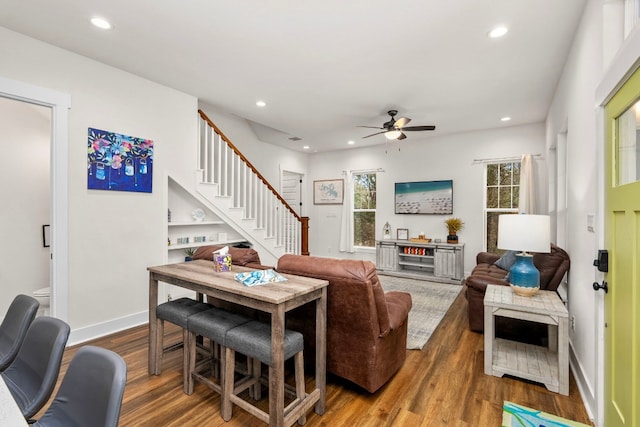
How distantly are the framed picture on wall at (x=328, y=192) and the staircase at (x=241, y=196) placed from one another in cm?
192

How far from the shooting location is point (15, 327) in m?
1.57

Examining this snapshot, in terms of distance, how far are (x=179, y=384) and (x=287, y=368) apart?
33.2 inches

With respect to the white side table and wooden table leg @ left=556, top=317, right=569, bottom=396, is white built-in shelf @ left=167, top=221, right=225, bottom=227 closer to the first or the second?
the white side table

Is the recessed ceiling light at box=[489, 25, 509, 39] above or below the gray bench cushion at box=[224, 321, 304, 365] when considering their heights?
above

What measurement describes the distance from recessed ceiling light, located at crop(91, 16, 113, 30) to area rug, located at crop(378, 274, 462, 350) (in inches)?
156

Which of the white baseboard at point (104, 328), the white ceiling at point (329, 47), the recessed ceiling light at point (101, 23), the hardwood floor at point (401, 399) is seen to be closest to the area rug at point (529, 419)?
the hardwood floor at point (401, 399)

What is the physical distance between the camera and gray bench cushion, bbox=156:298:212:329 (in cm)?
223

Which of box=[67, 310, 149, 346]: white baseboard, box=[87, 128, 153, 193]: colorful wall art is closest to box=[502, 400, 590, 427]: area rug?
box=[67, 310, 149, 346]: white baseboard

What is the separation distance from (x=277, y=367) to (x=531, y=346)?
249 centimetres

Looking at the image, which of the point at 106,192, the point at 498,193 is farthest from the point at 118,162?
the point at 498,193

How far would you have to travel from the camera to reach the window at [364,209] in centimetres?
719

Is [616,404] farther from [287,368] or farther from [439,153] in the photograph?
[439,153]

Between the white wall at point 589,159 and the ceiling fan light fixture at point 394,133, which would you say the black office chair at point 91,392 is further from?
the ceiling fan light fixture at point 394,133

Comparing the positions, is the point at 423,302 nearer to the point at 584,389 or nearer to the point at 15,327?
the point at 584,389
